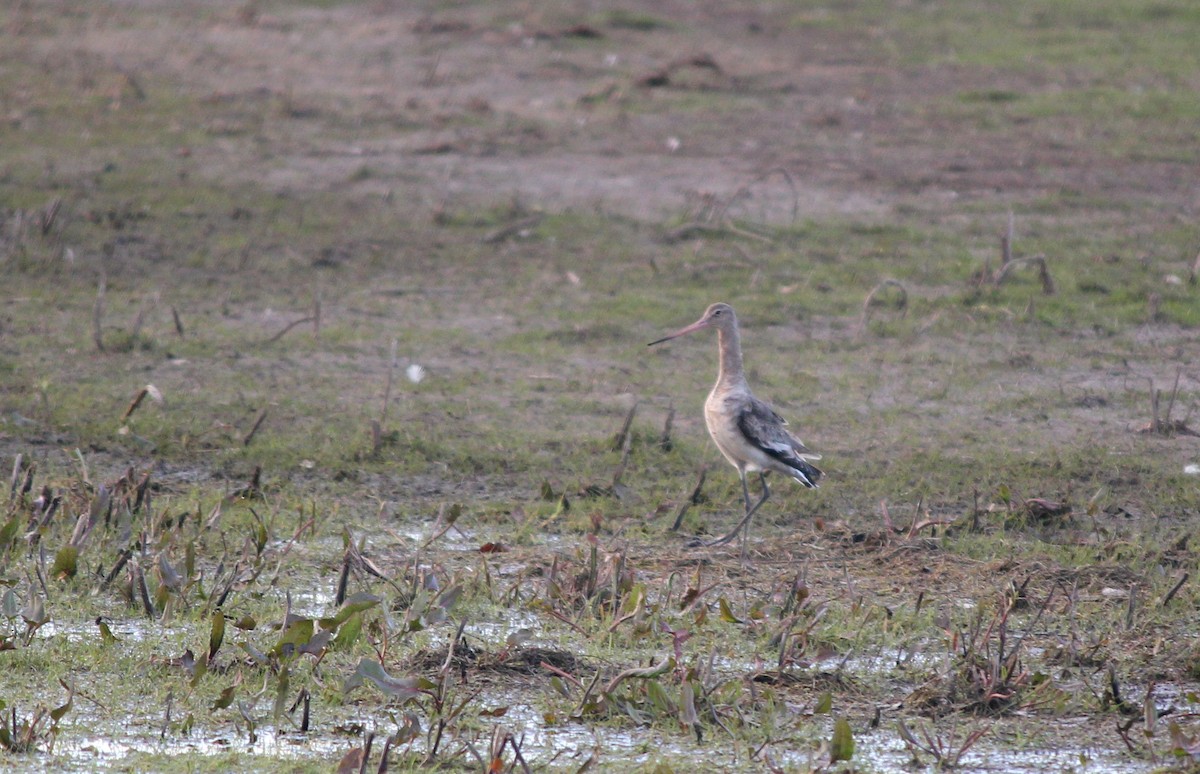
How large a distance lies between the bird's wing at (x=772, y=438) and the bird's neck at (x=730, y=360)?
0.36m

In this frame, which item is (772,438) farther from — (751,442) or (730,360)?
(730,360)

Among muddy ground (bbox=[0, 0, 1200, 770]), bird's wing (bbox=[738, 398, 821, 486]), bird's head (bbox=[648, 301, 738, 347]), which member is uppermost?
bird's head (bbox=[648, 301, 738, 347])

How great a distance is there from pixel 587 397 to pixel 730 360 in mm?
1116

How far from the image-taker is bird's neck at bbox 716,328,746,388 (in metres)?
6.93

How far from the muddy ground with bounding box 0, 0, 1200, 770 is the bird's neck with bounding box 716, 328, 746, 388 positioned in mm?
448

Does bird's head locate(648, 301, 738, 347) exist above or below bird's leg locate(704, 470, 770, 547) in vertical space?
above

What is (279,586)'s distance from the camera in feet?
18.8

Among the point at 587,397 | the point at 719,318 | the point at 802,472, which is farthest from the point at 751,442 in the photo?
the point at 587,397

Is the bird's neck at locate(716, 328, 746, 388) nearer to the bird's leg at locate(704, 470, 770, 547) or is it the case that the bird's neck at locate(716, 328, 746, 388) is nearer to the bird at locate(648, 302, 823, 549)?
the bird at locate(648, 302, 823, 549)

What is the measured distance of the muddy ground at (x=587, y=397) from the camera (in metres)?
4.70

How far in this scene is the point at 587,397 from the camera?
7965 mm

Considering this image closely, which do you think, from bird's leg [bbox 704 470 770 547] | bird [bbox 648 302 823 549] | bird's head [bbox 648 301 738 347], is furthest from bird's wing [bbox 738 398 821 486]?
bird's head [bbox 648 301 738 347]

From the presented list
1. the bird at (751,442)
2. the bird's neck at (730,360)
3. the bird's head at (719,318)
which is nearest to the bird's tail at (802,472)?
the bird at (751,442)

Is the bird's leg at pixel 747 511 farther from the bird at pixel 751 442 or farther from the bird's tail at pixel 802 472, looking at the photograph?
the bird's tail at pixel 802 472
